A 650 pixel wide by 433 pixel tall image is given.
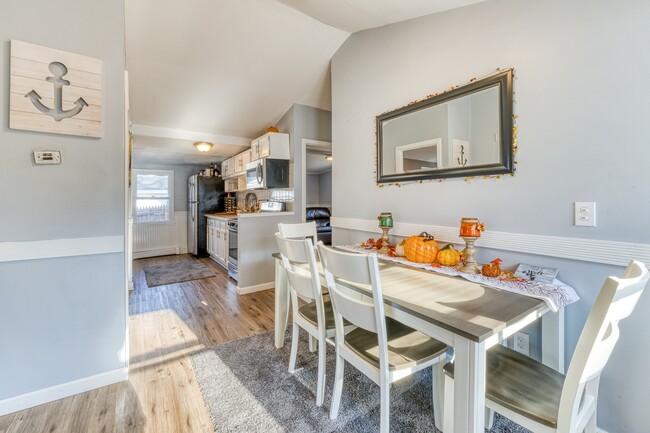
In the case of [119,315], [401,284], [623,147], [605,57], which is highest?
[605,57]

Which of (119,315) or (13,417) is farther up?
(119,315)

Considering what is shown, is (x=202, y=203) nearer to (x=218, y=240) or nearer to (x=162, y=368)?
(x=218, y=240)

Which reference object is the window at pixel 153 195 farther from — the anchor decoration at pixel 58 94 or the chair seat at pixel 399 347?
the chair seat at pixel 399 347

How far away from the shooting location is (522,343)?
1.58 meters

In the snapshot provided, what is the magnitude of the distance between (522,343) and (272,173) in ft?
10.4

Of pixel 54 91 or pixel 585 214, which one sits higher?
pixel 54 91

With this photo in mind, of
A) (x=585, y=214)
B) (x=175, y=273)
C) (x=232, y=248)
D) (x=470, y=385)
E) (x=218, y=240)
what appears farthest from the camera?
(x=218, y=240)

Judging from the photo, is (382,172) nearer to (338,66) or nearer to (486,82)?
(486,82)

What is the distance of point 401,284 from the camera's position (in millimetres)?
1399

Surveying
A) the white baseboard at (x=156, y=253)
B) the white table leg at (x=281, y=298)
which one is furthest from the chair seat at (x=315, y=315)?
the white baseboard at (x=156, y=253)

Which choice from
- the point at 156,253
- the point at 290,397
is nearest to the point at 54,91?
the point at 290,397

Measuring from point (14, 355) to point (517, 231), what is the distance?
2945 millimetres

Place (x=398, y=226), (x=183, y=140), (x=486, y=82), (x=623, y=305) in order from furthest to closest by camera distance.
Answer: (x=183, y=140) → (x=398, y=226) → (x=486, y=82) → (x=623, y=305)

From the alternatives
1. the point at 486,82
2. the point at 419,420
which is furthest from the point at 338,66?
the point at 419,420
